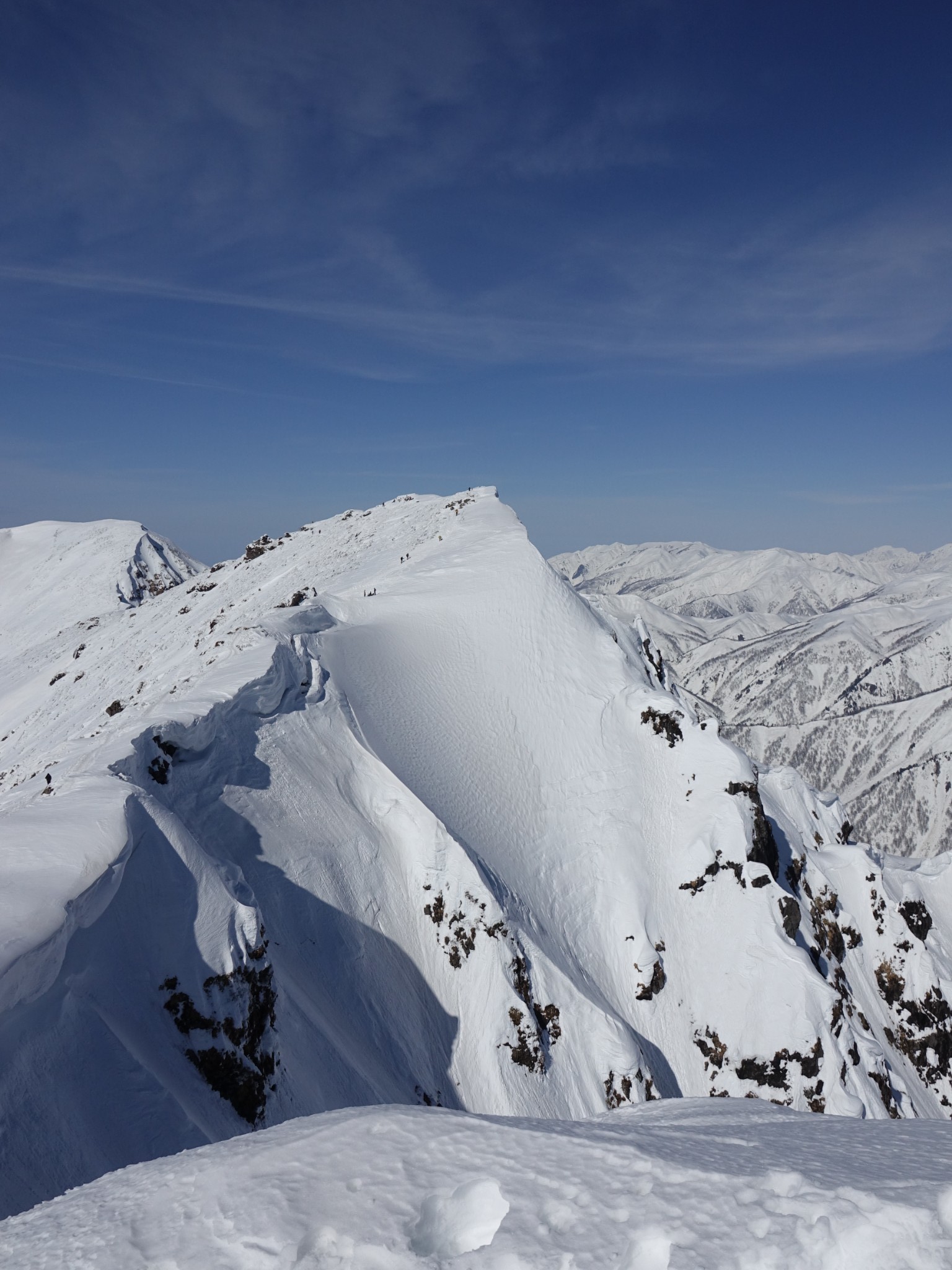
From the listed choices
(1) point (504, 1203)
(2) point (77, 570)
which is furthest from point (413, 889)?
(2) point (77, 570)

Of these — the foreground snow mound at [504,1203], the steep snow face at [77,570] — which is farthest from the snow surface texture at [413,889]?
the steep snow face at [77,570]

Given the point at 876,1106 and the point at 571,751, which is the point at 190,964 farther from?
the point at 876,1106

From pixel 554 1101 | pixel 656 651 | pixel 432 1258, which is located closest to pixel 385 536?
pixel 656 651

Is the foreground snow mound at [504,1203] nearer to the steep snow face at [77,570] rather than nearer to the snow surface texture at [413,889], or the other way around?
the snow surface texture at [413,889]

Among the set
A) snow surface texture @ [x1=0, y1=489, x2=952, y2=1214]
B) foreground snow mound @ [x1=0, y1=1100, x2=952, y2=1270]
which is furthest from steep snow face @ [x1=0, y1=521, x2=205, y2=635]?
foreground snow mound @ [x1=0, y1=1100, x2=952, y2=1270]

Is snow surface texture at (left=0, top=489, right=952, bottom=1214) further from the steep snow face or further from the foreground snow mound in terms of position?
the steep snow face

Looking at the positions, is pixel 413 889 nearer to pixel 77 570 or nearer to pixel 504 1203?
pixel 504 1203

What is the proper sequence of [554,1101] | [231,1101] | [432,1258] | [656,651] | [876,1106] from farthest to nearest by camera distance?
[656,651], [876,1106], [554,1101], [231,1101], [432,1258]
